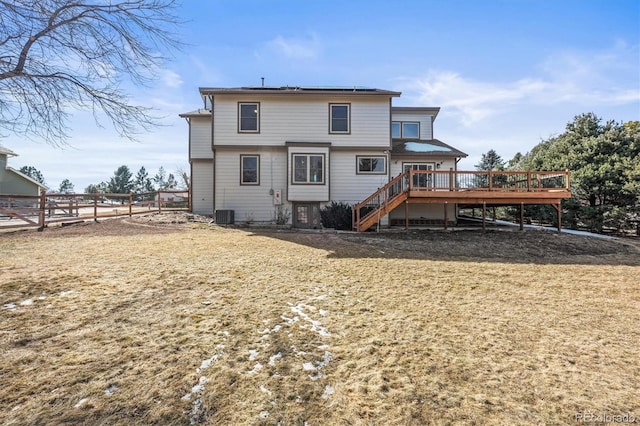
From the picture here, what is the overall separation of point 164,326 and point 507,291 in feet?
19.3

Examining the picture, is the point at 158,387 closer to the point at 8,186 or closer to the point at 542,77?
the point at 542,77

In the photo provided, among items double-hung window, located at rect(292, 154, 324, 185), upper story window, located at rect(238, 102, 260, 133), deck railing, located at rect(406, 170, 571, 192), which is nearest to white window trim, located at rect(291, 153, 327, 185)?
double-hung window, located at rect(292, 154, 324, 185)

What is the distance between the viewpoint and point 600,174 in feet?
51.4

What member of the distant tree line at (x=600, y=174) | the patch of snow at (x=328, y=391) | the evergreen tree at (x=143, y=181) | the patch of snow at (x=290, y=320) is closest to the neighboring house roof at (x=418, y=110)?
the distant tree line at (x=600, y=174)

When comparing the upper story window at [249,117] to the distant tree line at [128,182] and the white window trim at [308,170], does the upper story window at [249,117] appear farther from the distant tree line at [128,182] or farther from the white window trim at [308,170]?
the distant tree line at [128,182]

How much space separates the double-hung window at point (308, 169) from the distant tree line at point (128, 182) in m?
41.5

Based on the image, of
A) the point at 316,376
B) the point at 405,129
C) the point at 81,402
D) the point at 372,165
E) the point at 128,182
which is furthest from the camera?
the point at 128,182

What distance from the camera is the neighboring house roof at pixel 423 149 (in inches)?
601

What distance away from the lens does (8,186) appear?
24078 mm

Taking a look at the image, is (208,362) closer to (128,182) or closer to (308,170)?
(308,170)

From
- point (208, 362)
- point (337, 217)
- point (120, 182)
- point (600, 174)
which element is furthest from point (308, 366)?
point (120, 182)

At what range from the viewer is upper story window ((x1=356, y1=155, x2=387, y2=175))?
15133 millimetres

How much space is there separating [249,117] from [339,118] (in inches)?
183

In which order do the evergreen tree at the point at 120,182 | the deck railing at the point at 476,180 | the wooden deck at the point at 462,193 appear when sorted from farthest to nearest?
1. the evergreen tree at the point at 120,182
2. the wooden deck at the point at 462,193
3. the deck railing at the point at 476,180
